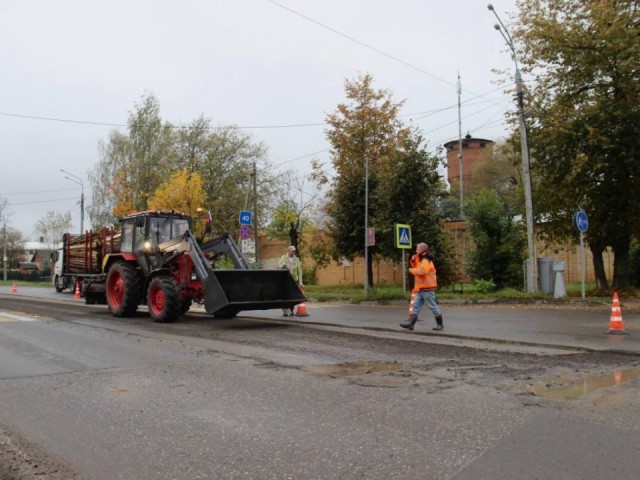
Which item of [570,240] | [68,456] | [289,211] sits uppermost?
[289,211]

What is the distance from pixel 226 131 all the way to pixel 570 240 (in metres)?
28.7

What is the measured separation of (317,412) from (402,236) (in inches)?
567

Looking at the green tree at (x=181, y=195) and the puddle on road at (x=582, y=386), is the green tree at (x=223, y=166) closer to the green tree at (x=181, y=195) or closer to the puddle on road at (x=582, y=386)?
the green tree at (x=181, y=195)

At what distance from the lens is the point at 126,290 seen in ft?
46.1

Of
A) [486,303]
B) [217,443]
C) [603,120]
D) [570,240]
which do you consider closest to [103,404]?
[217,443]

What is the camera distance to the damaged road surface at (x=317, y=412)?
12.8 feet

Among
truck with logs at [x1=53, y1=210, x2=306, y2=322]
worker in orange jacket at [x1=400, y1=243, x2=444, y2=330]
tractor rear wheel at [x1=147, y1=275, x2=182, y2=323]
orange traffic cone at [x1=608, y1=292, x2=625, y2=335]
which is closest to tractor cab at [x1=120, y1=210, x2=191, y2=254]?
truck with logs at [x1=53, y1=210, x2=306, y2=322]

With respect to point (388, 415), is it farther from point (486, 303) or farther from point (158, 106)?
point (158, 106)

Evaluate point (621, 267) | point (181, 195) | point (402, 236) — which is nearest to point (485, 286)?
point (621, 267)

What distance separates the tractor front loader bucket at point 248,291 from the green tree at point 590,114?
Result: 11.9m

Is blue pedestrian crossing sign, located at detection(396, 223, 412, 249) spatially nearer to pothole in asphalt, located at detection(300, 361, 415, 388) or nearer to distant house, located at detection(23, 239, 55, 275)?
pothole in asphalt, located at detection(300, 361, 415, 388)

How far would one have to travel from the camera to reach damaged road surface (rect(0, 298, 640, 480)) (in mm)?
3908

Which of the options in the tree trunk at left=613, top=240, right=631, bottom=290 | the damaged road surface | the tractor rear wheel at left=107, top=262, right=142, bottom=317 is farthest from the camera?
the tree trunk at left=613, top=240, right=631, bottom=290

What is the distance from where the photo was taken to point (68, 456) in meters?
4.15
